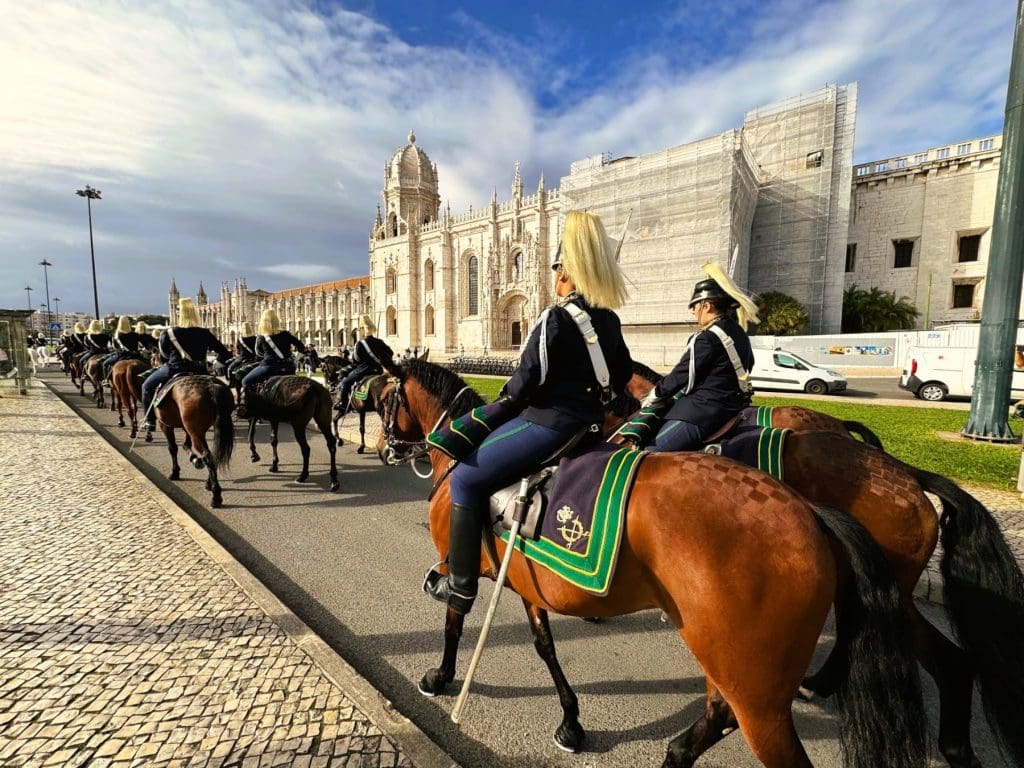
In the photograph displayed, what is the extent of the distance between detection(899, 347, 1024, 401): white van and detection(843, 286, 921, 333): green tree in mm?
18721

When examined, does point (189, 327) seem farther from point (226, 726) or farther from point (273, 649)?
point (226, 726)

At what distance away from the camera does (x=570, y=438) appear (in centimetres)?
229

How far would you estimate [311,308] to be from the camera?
76625 millimetres

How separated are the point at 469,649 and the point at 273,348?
680cm

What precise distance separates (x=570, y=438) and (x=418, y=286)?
57.7 metres

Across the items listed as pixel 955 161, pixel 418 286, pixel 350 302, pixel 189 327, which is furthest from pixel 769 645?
pixel 350 302

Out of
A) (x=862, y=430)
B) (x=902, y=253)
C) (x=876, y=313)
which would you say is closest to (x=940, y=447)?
(x=862, y=430)

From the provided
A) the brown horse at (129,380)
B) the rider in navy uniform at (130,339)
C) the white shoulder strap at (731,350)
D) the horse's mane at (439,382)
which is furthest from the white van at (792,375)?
the rider in navy uniform at (130,339)

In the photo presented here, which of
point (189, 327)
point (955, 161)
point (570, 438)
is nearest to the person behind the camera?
point (570, 438)

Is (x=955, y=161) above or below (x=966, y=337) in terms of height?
above

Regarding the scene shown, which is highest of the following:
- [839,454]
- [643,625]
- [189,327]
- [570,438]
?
[189,327]

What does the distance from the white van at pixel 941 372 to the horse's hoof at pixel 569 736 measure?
62.0 ft

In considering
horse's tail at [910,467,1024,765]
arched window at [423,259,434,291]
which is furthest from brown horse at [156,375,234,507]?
arched window at [423,259,434,291]

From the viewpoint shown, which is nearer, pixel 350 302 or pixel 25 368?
pixel 25 368
